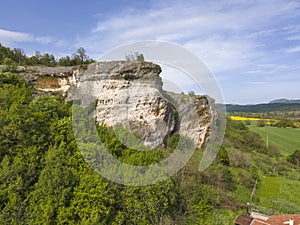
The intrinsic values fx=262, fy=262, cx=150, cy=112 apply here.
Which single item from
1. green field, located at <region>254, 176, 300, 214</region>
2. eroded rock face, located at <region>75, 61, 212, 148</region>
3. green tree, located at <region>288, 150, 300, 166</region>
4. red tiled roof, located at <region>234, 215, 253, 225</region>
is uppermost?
eroded rock face, located at <region>75, 61, 212, 148</region>

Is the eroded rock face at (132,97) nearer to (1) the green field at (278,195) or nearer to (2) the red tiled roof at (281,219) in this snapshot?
(2) the red tiled roof at (281,219)

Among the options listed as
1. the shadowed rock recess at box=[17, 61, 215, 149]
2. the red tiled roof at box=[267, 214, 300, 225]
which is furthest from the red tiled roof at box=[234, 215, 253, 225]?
the shadowed rock recess at box=[17, 61, 215, 149]

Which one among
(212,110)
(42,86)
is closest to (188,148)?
(212,110)

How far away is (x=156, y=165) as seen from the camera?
17.4 m

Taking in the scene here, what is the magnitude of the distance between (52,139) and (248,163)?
27.9 meters

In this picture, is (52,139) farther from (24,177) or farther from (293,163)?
(293,163)

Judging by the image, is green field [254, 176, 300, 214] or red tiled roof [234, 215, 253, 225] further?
green field [254, 176, 300, 214]

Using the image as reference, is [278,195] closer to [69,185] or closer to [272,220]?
[272,220]

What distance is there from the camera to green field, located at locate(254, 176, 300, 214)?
2552 centimetres

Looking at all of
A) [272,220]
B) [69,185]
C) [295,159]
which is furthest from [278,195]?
[69,185]

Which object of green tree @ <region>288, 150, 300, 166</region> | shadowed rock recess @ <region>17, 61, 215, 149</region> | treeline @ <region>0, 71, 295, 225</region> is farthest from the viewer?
green tree @ <region>288, 150, 300, 166</region>

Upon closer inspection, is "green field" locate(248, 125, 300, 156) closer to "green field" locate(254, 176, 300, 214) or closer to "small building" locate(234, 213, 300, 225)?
"green field" locate(254, 176, 300, 214)

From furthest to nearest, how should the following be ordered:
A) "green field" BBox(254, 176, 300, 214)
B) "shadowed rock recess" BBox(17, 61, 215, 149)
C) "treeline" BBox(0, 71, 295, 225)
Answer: "shadowed rock recess" BBox(17, 61, 215, 149)
"green field" BBox(254, 176, 300, 214)
"treeline" BBox(0, 71, 295, 225)

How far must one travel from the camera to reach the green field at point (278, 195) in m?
25.5
